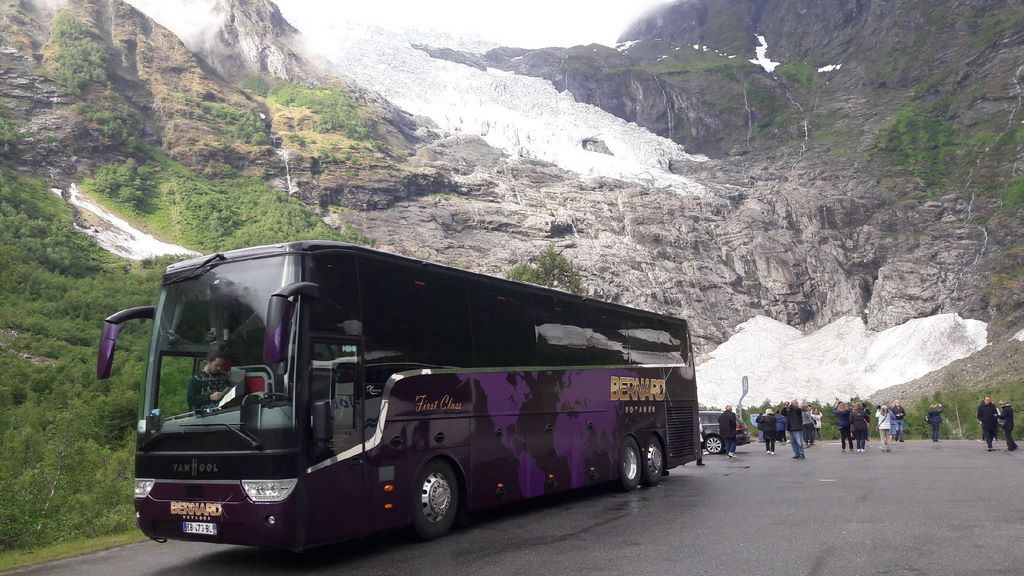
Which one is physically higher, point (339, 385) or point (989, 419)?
point (339, 385)

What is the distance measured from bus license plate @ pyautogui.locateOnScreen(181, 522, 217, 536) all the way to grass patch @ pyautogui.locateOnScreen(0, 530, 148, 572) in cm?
272

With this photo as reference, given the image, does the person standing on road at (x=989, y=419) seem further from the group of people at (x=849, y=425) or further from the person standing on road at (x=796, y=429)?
the person standing on road at (x=796, y=429)

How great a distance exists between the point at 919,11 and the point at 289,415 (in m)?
197

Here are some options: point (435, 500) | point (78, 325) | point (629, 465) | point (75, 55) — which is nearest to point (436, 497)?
point (435, 500)

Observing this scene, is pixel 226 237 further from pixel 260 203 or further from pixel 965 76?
pixel 965 76

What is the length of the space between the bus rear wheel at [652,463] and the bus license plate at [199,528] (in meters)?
9.96

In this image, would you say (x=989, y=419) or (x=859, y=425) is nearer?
(x=989, y=419)

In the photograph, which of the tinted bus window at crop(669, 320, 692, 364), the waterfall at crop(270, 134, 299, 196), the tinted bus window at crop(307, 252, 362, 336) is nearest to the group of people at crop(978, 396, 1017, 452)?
the tinted bus window at crop(669, 320, 692, 364)

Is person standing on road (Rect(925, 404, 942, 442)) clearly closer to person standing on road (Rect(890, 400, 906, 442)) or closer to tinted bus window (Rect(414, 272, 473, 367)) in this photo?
person standing on road (Rect(890, 400, 906, 442))

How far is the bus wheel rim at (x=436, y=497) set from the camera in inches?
409

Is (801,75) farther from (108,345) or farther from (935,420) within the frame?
(108,345)

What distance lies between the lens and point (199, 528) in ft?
28.5

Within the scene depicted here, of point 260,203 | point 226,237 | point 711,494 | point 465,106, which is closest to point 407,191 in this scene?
point 260,203

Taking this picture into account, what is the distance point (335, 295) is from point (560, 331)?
5.61 meters
